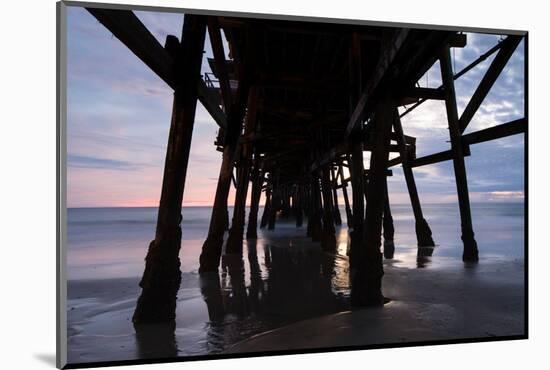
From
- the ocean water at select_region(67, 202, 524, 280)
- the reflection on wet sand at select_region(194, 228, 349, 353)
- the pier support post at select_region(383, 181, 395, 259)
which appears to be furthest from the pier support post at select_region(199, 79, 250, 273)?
the pier support post at select_region(383, 181, 395, 259)

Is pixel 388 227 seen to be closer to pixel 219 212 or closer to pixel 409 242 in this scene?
pixel 409 242

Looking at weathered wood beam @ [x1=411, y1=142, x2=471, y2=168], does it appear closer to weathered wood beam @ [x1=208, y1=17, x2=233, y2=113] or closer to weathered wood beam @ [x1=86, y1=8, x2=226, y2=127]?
weathered wood beam @ [x1=208, y1=17, x2=233, y2=113]

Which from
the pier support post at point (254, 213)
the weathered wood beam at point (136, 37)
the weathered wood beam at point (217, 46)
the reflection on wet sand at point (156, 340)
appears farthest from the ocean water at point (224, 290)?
the pier support post at point (254, 213)

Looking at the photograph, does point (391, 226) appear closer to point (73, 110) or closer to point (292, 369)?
point (292, 369)

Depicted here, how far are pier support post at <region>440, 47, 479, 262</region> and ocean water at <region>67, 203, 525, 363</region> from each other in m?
0.16

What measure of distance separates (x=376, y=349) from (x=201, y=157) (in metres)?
2.61

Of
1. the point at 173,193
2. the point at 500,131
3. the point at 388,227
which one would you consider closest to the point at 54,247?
the point at 173,193

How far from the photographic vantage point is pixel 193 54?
2.86m

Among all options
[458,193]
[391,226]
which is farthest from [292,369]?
[391,226]

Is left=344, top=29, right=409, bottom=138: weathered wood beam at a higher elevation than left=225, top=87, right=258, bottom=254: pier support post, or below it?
higher

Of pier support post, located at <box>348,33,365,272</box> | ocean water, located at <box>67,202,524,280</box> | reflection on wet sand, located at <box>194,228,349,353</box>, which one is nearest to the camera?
reflection on wet sand, located at <box>194,228,349,353</box>

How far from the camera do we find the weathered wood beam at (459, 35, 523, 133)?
349 cm

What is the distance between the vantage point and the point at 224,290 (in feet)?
13.8

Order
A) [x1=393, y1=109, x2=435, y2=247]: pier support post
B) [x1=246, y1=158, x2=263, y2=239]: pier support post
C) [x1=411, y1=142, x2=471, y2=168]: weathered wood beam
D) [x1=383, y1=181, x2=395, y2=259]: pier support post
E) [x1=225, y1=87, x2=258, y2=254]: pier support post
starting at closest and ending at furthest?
[x1=411, y1=142, x2=471, y2=168]: weathered wood beam < [x1=225, y1=87, x2=258, y2=254]: pier support post < [x1=393, y1=109, x2=435, y2=247]: pier support post < [x1=383, y1=181, x2=395, y2=259]: pier support post < [x1=246, y1=158, x2=263, y2=239]: pier support post
